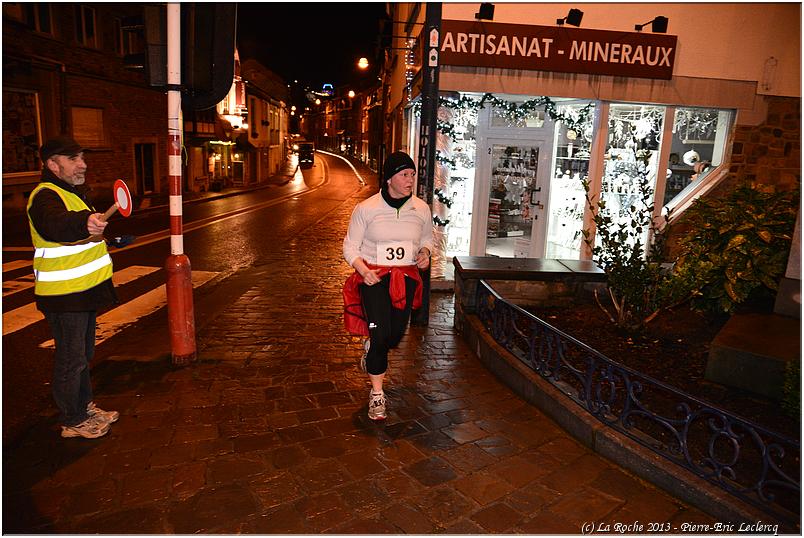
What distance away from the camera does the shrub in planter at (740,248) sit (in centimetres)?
498

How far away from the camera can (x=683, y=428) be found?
3.20m

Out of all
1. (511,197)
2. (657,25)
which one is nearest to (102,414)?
(511,197)

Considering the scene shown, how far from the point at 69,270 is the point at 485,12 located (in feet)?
21.1

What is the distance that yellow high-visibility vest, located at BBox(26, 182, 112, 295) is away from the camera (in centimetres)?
348

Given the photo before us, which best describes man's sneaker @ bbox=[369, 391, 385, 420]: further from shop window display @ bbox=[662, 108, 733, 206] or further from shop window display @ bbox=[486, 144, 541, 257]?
shop window display @ bbox=[662, 108, 733, 206]

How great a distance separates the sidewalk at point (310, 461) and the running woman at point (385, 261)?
0.57m

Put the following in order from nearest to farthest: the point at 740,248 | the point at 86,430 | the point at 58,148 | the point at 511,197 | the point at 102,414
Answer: the point at 58,148 → the point at 86,430 → the point at 102,414 → the point at 740,248 → the point at 511,197

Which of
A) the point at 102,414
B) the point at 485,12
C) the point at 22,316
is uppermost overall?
the point at 485,12

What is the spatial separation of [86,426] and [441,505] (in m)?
2.48

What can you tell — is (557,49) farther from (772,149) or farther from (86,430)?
(86,430)

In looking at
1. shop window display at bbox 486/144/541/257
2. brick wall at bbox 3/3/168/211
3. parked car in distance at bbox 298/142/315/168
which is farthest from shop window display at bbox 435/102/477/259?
parked car in distance at bbox 298/142/315/168

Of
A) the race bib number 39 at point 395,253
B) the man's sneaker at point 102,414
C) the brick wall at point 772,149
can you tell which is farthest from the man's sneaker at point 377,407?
the brick wall at point 772,149

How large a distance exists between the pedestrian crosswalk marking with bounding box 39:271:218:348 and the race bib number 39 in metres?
3.54

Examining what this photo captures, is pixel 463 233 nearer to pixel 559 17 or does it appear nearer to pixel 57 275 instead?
pixel 559 17
